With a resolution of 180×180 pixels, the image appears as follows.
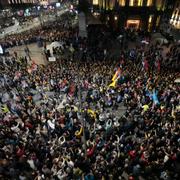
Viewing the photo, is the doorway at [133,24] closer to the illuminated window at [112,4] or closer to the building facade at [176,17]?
the illuminated window at [112,4]

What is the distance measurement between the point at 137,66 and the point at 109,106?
637 centimetres

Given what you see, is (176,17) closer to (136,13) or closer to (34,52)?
(136,13)

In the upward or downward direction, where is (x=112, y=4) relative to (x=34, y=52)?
upward

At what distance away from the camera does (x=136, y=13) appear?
40.4m

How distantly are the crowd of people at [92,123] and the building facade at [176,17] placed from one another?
23575mm

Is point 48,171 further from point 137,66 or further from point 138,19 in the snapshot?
point 138,19

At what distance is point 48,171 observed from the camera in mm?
11875

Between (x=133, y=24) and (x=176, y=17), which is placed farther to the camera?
(x=176, y=17)

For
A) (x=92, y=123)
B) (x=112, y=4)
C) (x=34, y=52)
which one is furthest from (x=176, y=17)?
(x=92, y=123)

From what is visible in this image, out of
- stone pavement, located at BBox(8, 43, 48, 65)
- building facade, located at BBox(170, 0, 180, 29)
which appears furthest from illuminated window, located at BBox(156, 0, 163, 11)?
stone pavement, located at BBox(8, 43, 48, 65)

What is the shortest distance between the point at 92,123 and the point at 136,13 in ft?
97.5

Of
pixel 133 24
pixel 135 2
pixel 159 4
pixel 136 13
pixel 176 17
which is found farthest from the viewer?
pixel 176 17

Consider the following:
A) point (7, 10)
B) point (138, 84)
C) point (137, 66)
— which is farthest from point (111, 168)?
point (7, 10)

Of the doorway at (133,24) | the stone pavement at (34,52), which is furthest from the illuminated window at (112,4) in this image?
the stone pavement at (34,52)
